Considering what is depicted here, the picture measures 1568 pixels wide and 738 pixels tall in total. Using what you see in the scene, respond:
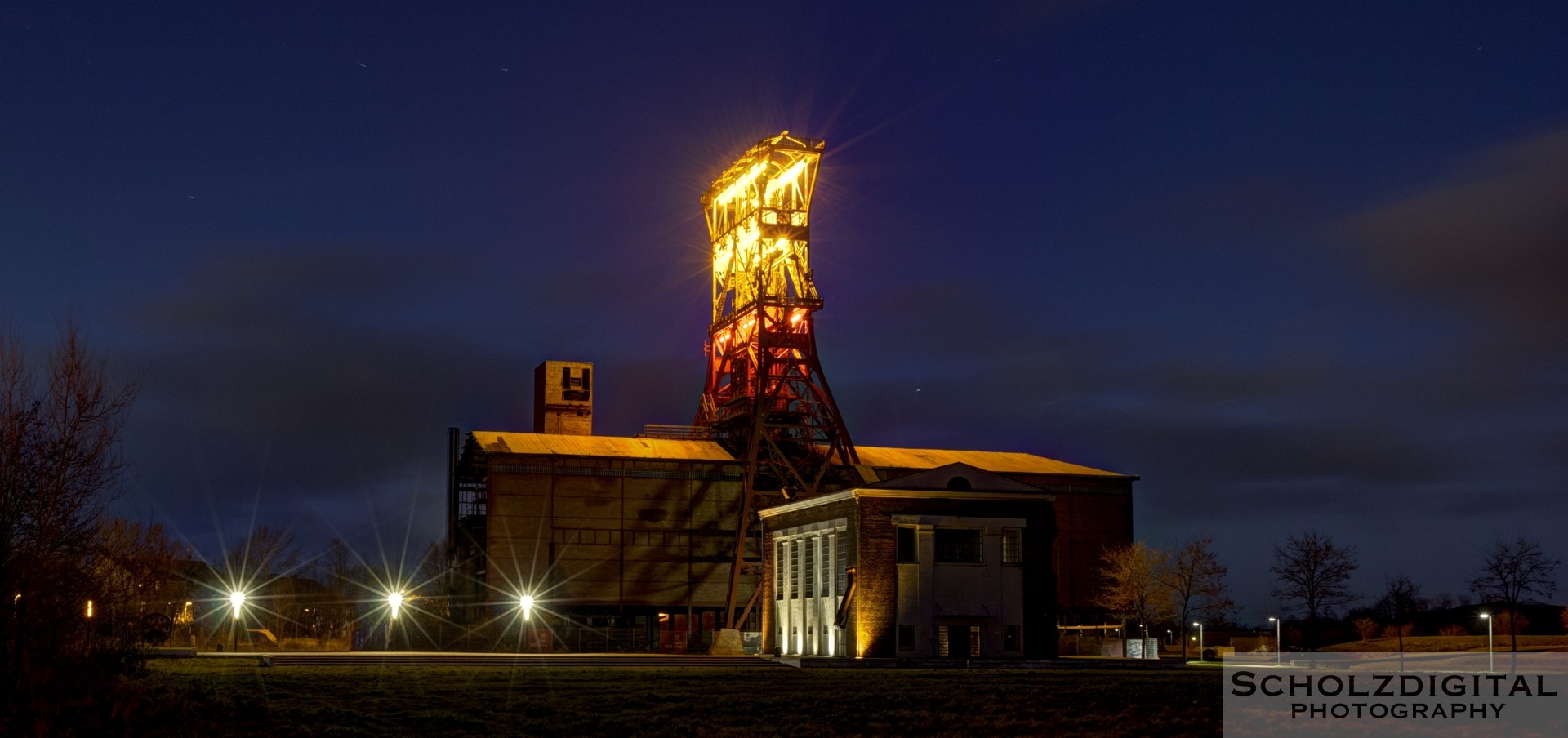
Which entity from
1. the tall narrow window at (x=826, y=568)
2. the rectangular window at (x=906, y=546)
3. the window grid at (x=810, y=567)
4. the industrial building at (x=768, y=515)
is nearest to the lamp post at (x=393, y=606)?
the industrial building at (x=768, y=515)

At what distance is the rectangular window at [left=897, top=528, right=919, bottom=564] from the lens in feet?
183

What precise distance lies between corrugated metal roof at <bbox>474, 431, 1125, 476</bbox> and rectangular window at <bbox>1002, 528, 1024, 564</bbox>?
40.8ft

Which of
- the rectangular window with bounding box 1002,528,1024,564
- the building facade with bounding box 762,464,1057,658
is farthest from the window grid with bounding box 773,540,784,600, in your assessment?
the rectangular window with bounding box 1002,528,1024,564

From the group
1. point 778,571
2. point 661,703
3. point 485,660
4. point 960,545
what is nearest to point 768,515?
point 778,571

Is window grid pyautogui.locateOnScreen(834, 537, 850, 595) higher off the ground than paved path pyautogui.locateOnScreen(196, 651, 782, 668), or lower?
higher

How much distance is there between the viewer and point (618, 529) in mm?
72312

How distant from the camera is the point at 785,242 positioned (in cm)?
7925

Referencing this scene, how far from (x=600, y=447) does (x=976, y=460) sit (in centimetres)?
2149

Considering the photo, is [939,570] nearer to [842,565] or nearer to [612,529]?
[842,565]

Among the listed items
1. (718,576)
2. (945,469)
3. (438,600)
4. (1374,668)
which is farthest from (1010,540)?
(438,600)

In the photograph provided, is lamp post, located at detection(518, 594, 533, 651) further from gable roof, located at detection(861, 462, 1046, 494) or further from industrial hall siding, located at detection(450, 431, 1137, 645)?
gable roof, located at detection(861, 462, 1046, 494)

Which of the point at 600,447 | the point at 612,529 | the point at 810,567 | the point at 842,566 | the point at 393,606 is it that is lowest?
the point at 393,606

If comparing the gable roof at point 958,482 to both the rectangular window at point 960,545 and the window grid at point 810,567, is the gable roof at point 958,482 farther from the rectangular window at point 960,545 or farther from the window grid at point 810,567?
the window grid at point 810,567

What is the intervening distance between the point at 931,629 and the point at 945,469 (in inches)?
238
